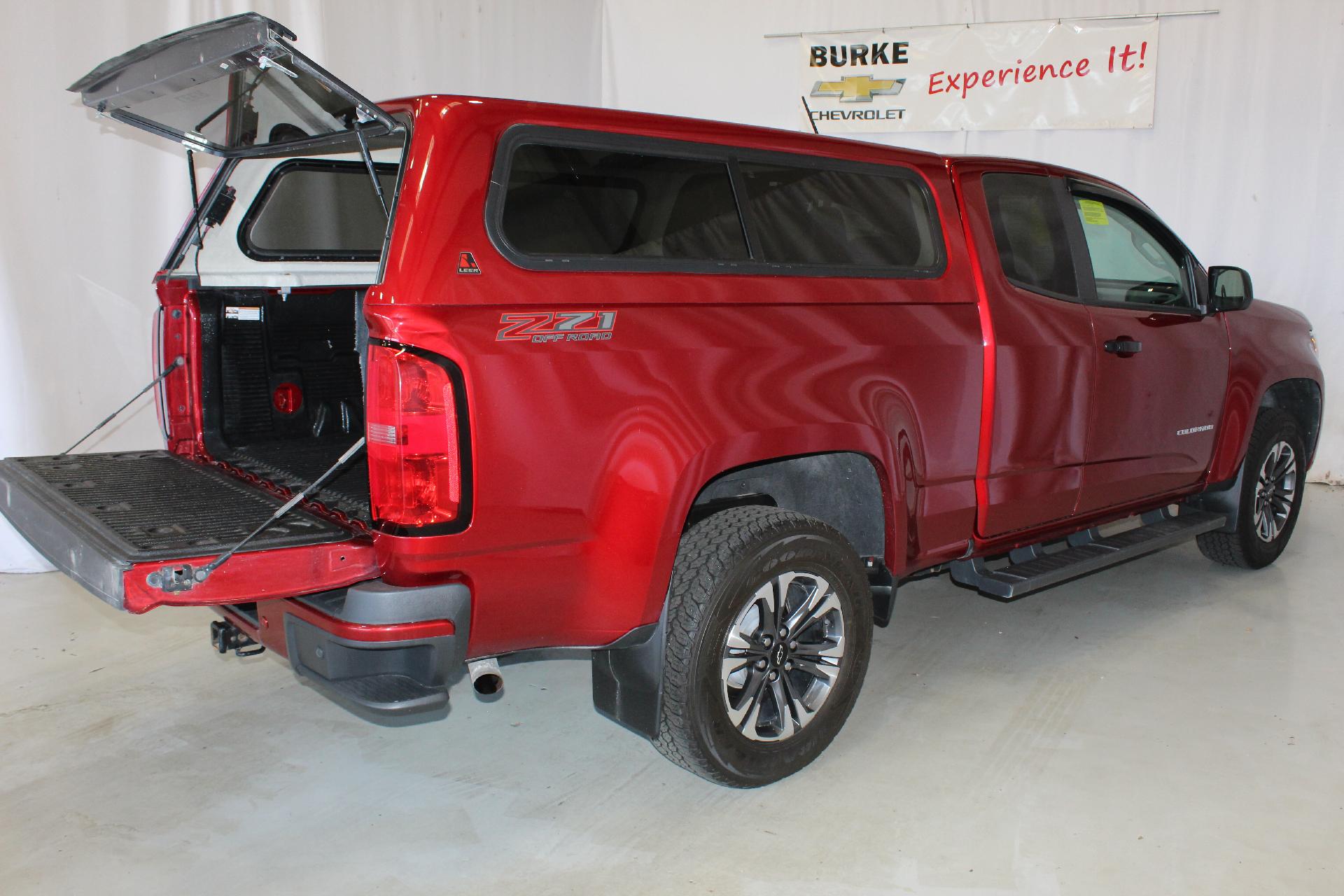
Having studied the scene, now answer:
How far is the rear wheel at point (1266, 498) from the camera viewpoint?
4777 millimetres

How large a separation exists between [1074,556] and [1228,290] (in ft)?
4.21

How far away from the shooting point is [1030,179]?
→ 3.74 meters

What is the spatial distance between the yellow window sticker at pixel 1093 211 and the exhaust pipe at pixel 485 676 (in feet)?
9.08

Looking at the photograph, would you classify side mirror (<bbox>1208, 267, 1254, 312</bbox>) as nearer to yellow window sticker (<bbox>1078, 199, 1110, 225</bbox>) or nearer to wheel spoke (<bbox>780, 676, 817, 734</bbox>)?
yellow window sticker (<bbox>1078, 199, 1110, 225</bbox>)

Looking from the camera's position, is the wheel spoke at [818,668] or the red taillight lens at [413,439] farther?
the wheel spoke at [818,668]

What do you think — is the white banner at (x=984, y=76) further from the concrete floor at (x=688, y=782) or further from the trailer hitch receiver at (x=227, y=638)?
the trailer hitch receiver at (x=227, y=638)

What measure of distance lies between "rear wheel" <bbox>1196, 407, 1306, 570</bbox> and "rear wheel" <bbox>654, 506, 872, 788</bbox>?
8.63 feet

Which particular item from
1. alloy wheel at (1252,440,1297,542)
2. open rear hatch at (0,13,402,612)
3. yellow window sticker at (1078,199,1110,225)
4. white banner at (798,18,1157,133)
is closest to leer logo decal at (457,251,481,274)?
open rear hatch at (0,13,402,612)

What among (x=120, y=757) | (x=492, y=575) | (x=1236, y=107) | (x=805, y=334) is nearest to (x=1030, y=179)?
(x=805, y=334)

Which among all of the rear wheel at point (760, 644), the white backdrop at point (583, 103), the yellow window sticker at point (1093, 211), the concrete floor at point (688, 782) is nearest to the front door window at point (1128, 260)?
the yellow window sticker at point (1093, 211)

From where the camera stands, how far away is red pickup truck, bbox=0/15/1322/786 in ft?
7.56

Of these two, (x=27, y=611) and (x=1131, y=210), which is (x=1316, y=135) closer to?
(x=1131, y=210)

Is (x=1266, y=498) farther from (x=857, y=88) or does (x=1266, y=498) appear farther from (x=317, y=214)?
(x=317, y=214)

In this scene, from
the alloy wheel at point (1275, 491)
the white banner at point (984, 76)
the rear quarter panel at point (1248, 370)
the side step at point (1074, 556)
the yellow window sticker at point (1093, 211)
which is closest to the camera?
the side step at point (1074, 556)
